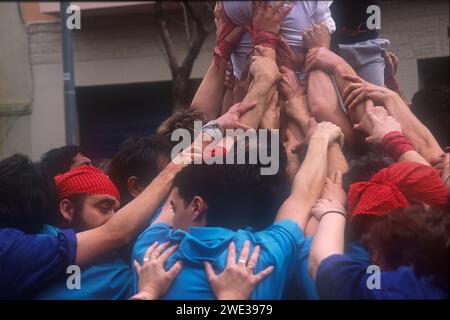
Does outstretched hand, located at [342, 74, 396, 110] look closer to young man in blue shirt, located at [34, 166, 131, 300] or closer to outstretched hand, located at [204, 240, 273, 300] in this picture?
outstretched hand, located at [204, 240, 273, 300]

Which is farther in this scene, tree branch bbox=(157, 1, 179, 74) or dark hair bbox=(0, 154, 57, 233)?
tree branch bbox=(157, 1, 179, 74)

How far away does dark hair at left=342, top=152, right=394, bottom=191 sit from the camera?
210 cm

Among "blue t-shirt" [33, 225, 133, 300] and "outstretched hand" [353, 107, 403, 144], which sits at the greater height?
"outstretched hand" [353, 107, 403, 144]

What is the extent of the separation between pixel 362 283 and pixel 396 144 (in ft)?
1.50

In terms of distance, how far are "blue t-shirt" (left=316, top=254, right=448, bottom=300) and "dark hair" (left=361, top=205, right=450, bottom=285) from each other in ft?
0.08

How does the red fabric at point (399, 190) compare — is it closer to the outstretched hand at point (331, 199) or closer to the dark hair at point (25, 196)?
the outstretched hand at point (331, 199)

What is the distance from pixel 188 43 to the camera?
11.8ft

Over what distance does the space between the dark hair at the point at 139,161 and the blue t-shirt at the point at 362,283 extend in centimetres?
68

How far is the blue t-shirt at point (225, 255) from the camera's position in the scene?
197 centimetres

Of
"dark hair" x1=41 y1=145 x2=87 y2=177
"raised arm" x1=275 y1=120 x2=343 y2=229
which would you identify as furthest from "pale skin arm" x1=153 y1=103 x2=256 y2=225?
"dark hair" x1=41 y1=145 x2=87 y2=177

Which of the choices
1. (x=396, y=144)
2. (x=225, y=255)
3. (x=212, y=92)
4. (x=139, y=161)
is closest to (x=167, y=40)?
(x=212, y=92)

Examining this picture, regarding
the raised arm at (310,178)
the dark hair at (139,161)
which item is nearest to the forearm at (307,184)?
the raised arm at (310,178)

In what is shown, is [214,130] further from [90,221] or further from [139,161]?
[90,221]

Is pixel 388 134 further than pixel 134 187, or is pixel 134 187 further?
pixel 134 187
